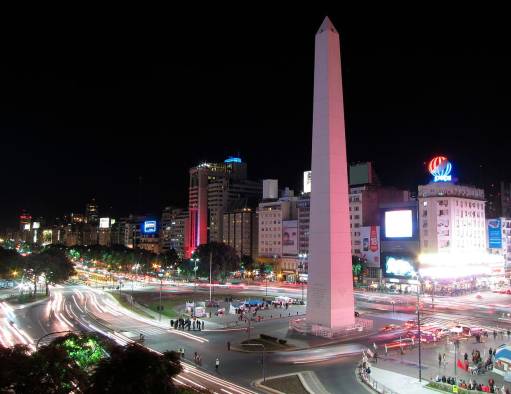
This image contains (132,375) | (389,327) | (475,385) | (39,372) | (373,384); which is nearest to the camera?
(132,375)

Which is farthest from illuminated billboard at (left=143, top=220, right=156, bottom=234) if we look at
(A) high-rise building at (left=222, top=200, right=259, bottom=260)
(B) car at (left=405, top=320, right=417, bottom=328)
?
(B) car at (left=405, top=320, right=417, bottom=328)

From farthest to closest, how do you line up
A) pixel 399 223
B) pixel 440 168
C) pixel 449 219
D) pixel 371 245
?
pixel 371 245 < pixel 399 223 < pixel 440 168 < pixel 449 219

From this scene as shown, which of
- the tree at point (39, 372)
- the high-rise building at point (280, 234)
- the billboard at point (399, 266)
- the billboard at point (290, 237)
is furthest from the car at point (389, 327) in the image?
the billboard at point (290, 237)

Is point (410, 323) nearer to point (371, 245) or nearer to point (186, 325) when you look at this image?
point (186, 325)

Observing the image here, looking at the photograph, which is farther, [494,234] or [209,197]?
[209,197]

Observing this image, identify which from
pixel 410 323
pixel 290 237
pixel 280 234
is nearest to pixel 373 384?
pixel 410 323

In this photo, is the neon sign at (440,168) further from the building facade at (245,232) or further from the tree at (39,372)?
the tree at (39,372)
